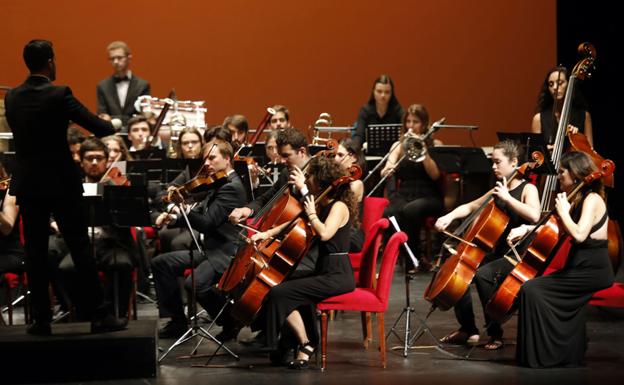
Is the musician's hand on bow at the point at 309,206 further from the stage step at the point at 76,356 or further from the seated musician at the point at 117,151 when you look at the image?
the seated musician at the point at 117,151

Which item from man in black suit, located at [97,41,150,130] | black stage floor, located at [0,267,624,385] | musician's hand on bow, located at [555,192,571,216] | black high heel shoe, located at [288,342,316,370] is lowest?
black stage floor, located at [0,267,624,385]

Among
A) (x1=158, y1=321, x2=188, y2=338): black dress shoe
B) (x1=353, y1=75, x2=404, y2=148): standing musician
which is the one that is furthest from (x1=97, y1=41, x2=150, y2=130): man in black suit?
(x1=158, y1=321, x2=188, y2=338): black dress shoe

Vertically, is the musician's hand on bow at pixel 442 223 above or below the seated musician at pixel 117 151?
below

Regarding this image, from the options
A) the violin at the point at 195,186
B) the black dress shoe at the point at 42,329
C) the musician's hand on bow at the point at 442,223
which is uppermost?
the violin at the point at 195,186

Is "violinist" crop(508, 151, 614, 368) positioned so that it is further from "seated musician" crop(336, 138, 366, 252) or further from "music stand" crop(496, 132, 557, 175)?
"seated musician" crop(336, 138, 366, 252)

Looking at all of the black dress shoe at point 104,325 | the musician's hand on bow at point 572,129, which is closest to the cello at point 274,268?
the black dress shoe at point 104,325

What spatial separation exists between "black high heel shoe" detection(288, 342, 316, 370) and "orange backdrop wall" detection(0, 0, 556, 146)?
4776mm

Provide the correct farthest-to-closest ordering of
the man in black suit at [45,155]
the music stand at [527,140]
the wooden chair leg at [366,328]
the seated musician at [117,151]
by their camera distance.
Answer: the seated musician at [117,151] → the music stand at [527,140] → the wooden chair leg at [366,328] → the man in black suit at [45,155]

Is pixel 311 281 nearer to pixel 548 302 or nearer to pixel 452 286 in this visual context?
pixel 452 286

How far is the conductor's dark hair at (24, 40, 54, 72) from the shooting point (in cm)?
462

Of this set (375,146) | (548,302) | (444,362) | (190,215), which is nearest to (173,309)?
(190,215)

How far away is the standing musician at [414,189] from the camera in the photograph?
792cm

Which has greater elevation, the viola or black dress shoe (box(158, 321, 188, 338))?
the viola

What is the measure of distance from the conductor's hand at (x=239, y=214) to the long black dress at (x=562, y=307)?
160 cm
